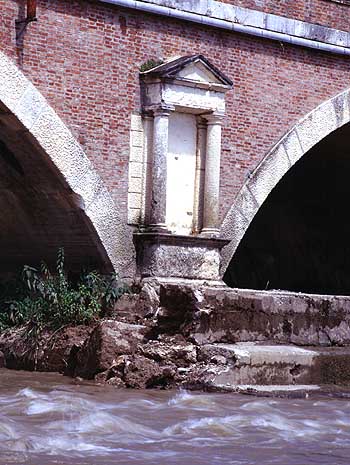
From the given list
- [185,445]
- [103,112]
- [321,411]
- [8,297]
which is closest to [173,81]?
[103,112]

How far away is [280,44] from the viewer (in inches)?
522

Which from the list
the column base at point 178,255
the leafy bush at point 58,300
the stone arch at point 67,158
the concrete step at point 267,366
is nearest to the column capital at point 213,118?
the column base at point 178,255

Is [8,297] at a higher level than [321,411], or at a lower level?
higher

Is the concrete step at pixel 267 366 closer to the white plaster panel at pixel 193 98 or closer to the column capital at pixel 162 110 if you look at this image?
the column capital at pixel 162 110

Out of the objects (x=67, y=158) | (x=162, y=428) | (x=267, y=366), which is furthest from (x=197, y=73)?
(x=162, y=428)

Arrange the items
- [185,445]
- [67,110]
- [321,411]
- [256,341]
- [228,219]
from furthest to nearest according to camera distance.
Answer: [228,219]
[67,110]
[256,341]
[321,411]
[185,445]

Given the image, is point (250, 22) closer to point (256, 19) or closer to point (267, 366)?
point (256, 19)

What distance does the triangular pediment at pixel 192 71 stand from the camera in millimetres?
11734

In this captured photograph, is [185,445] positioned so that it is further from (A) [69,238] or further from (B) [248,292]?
(A) [69,238]

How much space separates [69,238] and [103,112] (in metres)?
1.42

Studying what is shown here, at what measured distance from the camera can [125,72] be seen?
1177 centimetres

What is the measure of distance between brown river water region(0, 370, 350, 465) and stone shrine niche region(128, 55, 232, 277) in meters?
2.97

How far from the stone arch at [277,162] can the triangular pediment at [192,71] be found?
1.16 metres

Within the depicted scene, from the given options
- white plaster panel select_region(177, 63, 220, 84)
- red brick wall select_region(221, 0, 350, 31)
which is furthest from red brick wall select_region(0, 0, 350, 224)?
white plaster panel select_region(177, 63, 220, 84)
